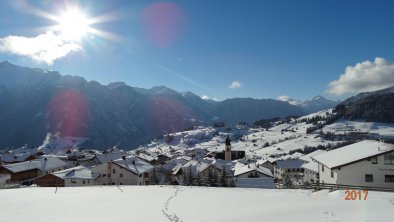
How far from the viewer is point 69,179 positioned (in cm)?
6075

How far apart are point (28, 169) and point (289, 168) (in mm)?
90992

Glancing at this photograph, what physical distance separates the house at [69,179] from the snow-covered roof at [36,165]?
22.9 meters

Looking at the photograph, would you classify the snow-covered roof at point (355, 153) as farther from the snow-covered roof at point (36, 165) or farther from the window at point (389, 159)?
the snow-covered roof at point (36, 165)

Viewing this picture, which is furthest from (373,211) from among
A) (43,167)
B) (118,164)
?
(43,167)

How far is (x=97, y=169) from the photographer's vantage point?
7288cm

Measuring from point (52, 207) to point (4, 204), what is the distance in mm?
5286

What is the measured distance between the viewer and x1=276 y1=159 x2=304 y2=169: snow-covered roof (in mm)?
118775

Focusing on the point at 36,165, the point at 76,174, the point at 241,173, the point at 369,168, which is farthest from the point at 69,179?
the point at 369,168

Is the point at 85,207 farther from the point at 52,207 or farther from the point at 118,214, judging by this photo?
the point at 118,214

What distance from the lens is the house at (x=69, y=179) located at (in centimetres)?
6050

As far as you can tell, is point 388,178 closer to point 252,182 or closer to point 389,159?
point 389,159

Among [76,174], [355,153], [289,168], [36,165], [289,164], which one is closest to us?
[355,153]

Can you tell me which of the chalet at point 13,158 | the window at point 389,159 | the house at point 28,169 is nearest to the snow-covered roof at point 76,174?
the house at point 28,169

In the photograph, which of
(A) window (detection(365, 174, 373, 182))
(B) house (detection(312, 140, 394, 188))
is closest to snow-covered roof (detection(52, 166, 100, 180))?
(B) house (detection(312, 140, 394, 188))
